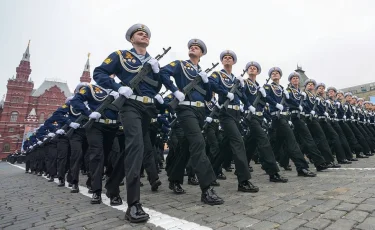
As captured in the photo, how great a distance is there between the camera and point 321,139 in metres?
6.41

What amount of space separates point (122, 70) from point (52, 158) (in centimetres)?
824

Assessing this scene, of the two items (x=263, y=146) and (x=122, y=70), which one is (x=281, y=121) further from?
(x=122, y=70)

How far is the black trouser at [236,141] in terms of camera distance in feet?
13.2

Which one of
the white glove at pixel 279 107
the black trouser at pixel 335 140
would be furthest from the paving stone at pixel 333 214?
the black trouser at pixel 335 140

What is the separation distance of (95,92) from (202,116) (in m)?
2.99

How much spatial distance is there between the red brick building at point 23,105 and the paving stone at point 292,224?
71.1 metres

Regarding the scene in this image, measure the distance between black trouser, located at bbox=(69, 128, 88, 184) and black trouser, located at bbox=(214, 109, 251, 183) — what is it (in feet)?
13.0

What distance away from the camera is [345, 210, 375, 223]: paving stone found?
2.26 m

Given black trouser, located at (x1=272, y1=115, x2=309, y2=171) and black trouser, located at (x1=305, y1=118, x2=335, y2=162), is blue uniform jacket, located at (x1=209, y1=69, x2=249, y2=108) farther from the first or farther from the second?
black trouser, located at (x1=305, y1=118, x2=335, y2=162)

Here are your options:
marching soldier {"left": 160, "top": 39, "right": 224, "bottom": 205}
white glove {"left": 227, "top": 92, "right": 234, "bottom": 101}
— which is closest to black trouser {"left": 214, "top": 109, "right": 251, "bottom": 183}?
white glove {"left": 227, "top": 92, "right": 234, "bottom": 101}

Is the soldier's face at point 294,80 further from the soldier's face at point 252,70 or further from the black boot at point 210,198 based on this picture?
the black boot at point 210,198

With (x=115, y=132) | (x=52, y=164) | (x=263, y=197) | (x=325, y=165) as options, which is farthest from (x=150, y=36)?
(x=52, y=164)

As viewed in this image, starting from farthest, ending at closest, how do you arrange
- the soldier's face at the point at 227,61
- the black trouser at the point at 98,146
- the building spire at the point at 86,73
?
1. the building spire at the point at 86,73
2. the soldier's face at the point at 227,61
3. the black trouser at the point at 98,146

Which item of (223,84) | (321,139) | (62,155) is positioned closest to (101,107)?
(223,84)
